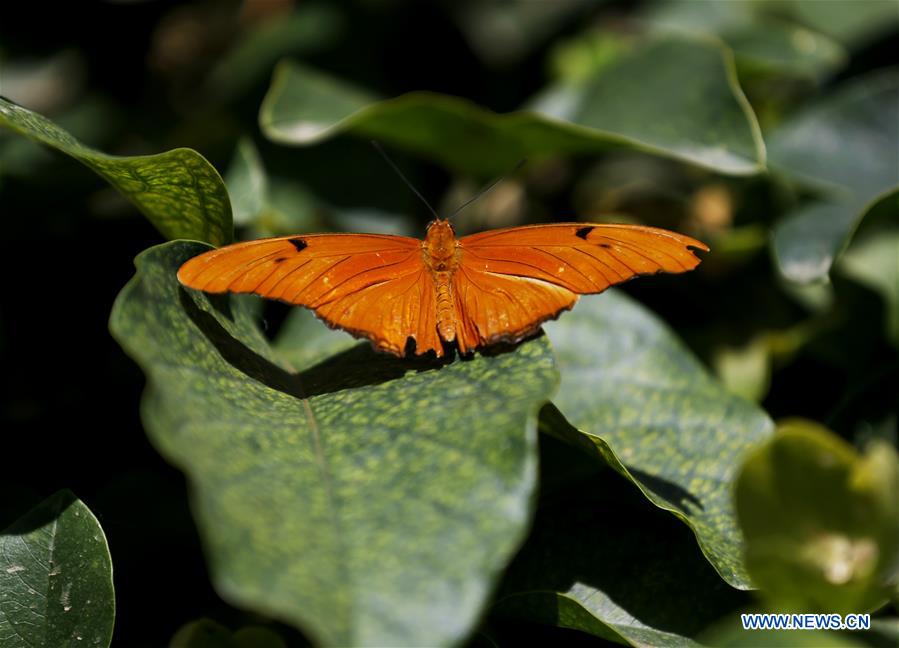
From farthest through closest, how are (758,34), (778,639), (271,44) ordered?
(271,44) → (758,34) → (778,639)

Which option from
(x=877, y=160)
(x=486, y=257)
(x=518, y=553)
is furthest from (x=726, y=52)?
(x=518, y=553)

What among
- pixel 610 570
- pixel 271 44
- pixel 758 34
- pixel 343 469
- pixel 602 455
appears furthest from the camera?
pixel 271 44

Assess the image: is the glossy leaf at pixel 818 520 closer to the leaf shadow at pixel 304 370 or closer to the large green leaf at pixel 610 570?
the large green leaf at pixel 610 570

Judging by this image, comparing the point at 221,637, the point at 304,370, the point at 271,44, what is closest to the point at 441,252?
the point at 304,370

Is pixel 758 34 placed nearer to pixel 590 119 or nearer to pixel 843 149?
pixel 843 149

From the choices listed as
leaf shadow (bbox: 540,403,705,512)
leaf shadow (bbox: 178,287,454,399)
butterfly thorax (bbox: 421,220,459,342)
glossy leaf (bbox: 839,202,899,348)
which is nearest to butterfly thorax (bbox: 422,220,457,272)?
butterfly thorax (bbox: 421,220,459,342)

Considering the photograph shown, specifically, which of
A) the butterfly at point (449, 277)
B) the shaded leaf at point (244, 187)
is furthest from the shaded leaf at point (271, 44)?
the butterfly at point (449, 277)
